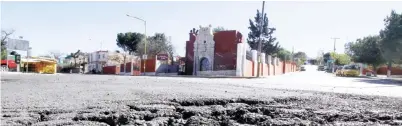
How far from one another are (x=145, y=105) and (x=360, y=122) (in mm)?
2977

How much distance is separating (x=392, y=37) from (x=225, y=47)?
1538cm

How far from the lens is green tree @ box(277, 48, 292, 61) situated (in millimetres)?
83387

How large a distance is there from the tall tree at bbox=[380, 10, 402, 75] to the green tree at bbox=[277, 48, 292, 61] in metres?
48.7

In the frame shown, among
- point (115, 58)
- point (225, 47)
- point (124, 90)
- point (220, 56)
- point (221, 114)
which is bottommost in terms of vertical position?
point (221, 114)

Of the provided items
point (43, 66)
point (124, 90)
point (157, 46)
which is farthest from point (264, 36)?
point (124, 90)

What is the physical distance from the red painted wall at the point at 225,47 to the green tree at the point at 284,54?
50.5m

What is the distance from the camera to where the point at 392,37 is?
1183 inches

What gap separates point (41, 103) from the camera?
5074mm

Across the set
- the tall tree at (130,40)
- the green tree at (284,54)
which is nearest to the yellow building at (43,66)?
the tall tree at (130,40)

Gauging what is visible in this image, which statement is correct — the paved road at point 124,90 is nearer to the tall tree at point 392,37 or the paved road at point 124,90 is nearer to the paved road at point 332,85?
the paved road at point 332,85

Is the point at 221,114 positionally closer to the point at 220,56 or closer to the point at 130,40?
the point at 220,56

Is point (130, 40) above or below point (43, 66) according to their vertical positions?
above

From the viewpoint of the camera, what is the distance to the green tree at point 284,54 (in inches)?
3283

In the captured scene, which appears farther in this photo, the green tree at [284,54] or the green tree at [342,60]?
the green tree at [284,54]
